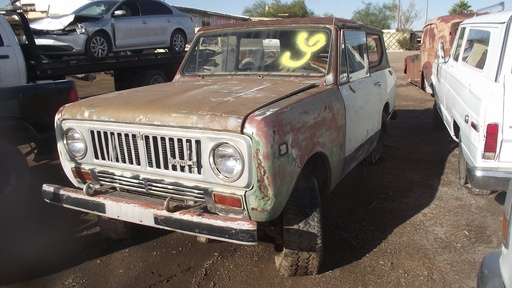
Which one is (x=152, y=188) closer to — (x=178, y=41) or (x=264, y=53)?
(x=264, y=53)

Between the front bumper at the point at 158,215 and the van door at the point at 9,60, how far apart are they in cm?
339

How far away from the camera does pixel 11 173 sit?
402 cm

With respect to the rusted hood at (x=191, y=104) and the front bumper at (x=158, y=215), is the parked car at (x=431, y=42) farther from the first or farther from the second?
the front bumper at (x=158, y=215)

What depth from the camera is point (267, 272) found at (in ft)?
10.0

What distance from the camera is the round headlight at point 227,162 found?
2.38m

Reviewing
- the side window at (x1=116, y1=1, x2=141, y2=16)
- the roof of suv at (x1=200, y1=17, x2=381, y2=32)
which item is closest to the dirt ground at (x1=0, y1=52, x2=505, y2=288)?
the roof of suv at (x1=200, y1=17, x2=381, y2=32)

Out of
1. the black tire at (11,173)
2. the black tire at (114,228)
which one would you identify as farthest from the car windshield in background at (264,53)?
the black tire at (11,173)

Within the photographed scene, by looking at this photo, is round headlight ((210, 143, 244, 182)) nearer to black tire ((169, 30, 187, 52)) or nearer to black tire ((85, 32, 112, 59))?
black tire ((85, 32, 112, 59))

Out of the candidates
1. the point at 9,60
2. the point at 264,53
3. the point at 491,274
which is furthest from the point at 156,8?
the point at 491,274

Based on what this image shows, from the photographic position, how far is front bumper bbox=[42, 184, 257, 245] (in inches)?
93.4

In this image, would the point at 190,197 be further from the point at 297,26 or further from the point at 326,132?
the point at 297,26

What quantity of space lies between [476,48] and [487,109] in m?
1.63

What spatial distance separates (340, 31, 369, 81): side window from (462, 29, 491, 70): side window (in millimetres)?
1153

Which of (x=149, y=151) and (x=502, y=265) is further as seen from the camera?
(x=149, y=151)
